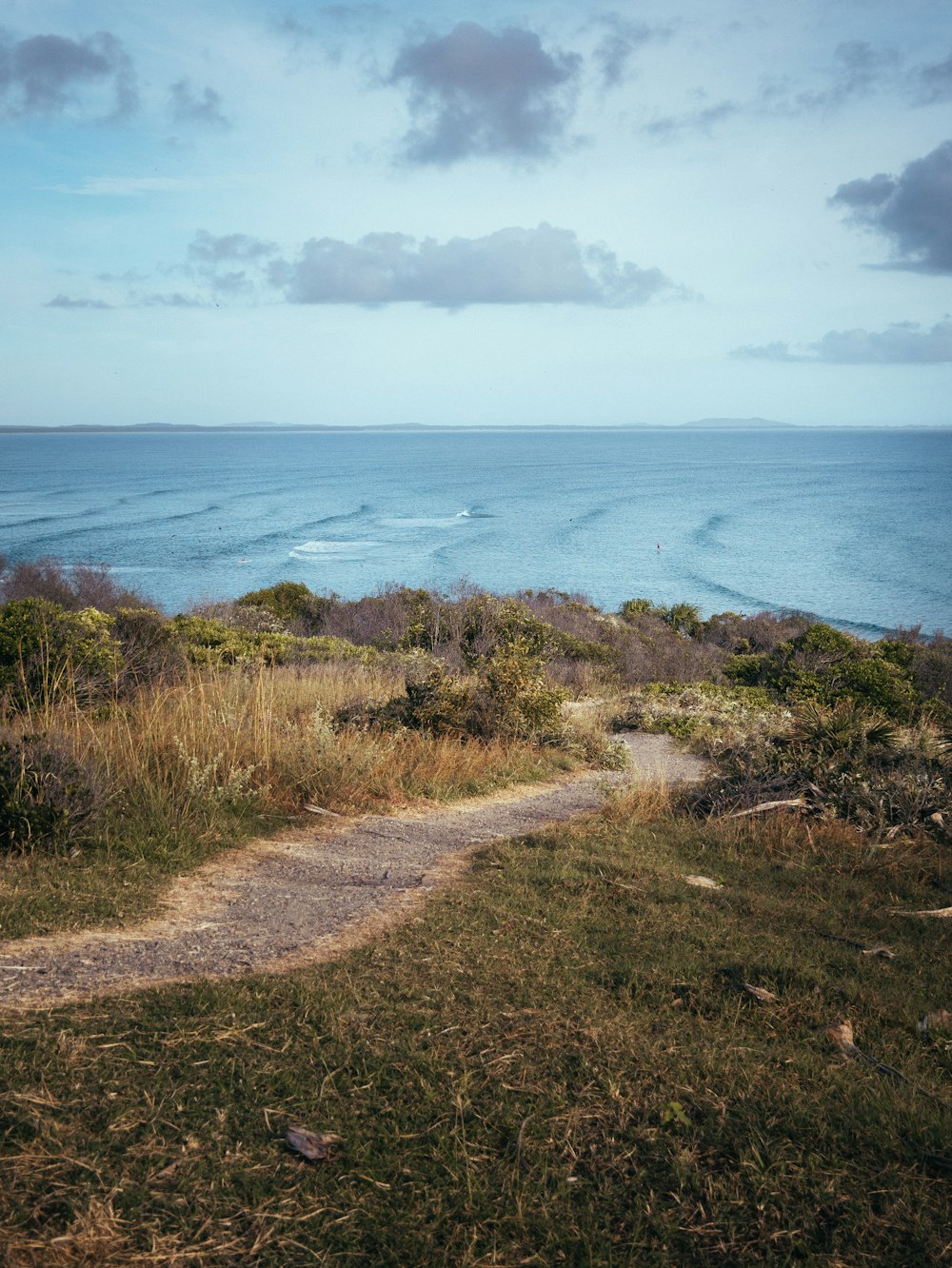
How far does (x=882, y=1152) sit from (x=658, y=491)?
103276mm

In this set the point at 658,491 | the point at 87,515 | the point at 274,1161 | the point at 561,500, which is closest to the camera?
the point at 274,1161

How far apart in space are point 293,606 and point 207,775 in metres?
18.4

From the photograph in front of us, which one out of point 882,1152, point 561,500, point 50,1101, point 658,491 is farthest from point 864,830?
point 658,491

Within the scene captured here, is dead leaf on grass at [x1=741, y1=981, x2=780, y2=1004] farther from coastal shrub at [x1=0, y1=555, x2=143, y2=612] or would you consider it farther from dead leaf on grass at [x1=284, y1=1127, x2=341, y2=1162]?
coastal shrub at [x1=0, y1=555, x2=143, y2=612]

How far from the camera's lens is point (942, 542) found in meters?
63.7

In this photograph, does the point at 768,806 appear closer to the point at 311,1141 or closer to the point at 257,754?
the point at 257,754

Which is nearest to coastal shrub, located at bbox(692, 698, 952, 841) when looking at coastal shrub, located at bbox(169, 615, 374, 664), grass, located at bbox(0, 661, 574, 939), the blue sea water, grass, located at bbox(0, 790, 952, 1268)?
grass, located at bbox(0, 661, 574, 939)

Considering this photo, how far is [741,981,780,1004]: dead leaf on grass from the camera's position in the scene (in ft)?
13.8

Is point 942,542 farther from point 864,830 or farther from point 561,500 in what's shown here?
point 864,830

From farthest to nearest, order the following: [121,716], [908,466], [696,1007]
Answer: [908,466], [121,716], [696,1007]

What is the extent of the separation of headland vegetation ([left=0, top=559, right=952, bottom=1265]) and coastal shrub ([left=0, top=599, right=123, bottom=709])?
8 cm

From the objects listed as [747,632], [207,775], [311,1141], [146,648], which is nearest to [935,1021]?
[311,1141]

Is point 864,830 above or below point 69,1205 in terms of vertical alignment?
below

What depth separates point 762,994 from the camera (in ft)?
13.9
